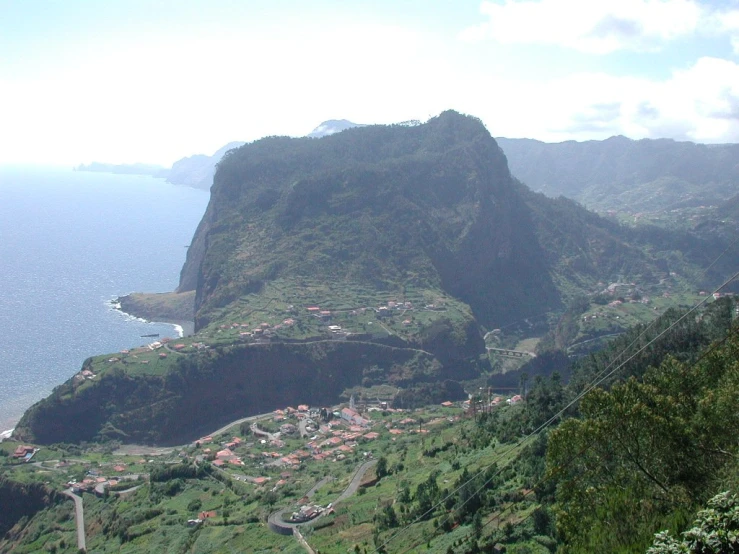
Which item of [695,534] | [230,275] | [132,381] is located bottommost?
[132,381]

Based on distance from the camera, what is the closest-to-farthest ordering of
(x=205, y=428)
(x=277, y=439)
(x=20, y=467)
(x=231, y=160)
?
(x=20, y=467) → (x=277, y=439) → (x=205, y=428) → (x=231, y=160)

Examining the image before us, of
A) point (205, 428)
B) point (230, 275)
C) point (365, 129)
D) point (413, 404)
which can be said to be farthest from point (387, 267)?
point (365, 129)

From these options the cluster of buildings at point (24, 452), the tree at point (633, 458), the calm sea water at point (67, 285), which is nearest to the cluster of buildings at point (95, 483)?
the cluster of buildings at point (24, 452)

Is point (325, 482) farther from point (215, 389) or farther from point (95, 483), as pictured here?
point (215, 389)

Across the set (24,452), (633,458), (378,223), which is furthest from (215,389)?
(633,458)

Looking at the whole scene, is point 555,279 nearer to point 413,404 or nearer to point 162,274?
point 413,404

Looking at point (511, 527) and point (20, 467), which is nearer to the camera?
point (511, 527)

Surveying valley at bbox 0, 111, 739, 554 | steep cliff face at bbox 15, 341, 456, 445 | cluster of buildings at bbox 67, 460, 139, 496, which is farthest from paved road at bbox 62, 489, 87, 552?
steep cliff face at bbox 15, 341, 456, 445
